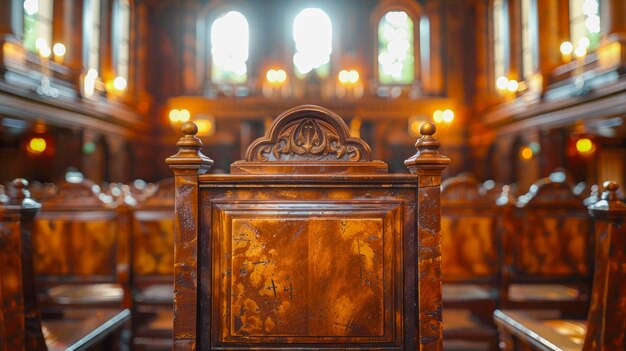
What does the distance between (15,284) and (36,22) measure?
7.90m

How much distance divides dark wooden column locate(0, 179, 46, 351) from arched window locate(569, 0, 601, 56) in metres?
7.98

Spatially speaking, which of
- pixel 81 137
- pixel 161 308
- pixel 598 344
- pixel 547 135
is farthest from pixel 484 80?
pixel 598 344

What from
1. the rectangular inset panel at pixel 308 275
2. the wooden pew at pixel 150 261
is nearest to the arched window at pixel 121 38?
the wooden pew at pixel 150 261

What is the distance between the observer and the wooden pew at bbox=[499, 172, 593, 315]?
3.32 meters

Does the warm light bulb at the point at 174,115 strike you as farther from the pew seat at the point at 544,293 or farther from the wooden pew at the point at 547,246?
the wooden pew at the point at 547,246

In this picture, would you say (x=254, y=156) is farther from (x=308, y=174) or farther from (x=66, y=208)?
(x=66, y=208)

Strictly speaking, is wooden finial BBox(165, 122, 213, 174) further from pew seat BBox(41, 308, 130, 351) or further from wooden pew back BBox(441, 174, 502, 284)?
wooden pew back BBox(441, 174, 502, 284)

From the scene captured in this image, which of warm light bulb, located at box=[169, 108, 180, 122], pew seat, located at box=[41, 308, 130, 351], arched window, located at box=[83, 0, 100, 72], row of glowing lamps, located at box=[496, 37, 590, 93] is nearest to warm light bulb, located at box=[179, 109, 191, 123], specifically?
warm light bulb, located at box=[169, 108, 180, 122]

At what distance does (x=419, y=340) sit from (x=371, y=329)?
0.16 meters

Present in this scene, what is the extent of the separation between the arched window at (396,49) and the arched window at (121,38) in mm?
6223

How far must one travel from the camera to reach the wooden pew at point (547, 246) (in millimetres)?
3318

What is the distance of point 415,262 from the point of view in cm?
173

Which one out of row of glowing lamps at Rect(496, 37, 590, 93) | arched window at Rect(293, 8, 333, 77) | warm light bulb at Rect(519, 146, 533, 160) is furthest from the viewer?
arched window at Rect(293, 8, 333, 77)

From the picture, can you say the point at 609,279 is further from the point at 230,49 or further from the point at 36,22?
the point at 230,49
